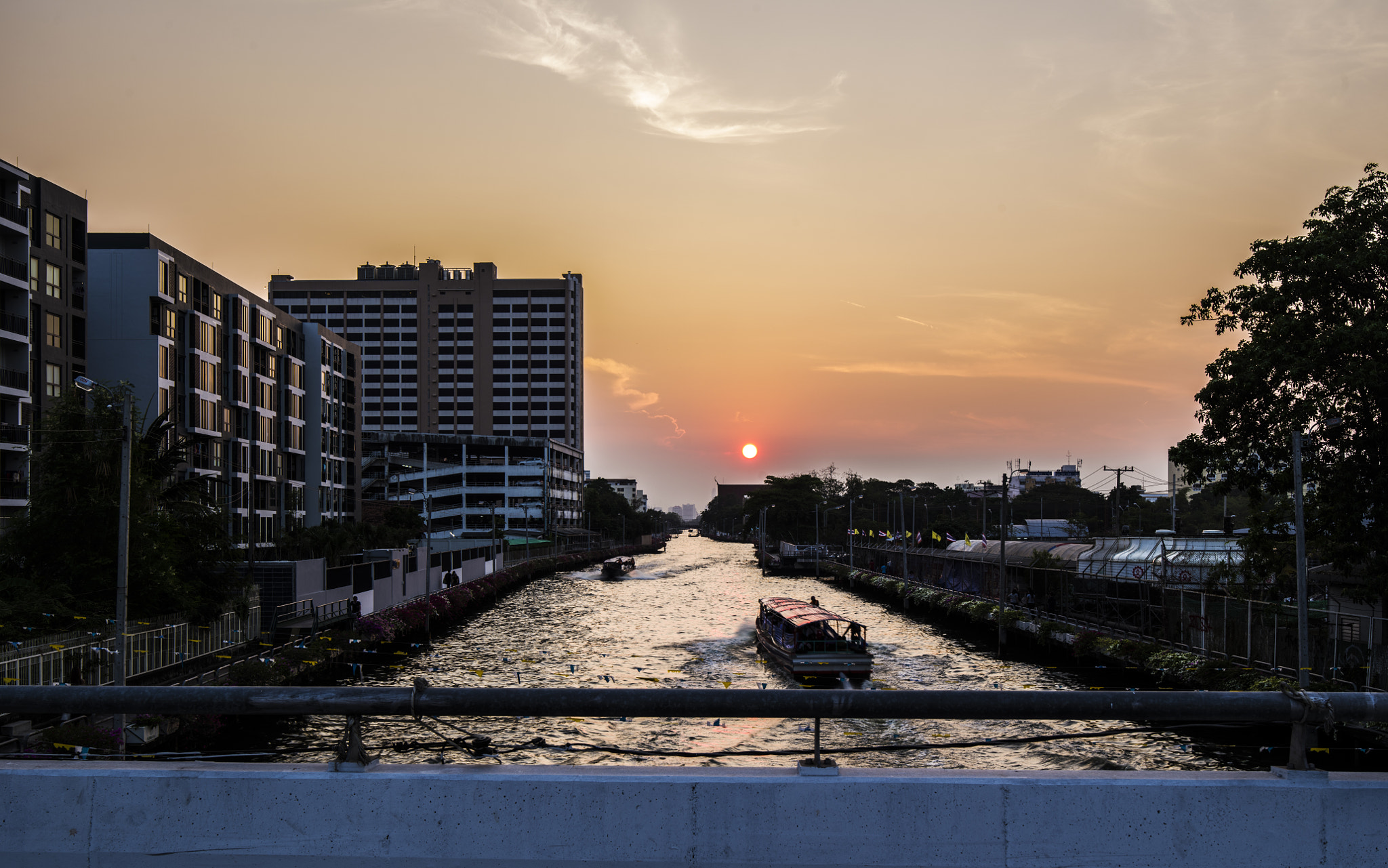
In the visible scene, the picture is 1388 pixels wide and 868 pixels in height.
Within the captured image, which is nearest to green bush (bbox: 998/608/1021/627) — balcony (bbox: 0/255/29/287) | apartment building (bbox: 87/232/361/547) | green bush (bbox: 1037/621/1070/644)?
green bush (bbox: 1037/621/1070/644)

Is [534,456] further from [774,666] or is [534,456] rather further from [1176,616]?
[1176,616]

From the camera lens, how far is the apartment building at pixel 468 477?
153125 mm

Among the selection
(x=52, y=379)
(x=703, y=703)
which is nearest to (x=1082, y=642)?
(x=703, y=703)

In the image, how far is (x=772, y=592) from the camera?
96438 millimetres

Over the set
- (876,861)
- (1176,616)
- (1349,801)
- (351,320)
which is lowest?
(1176,616)

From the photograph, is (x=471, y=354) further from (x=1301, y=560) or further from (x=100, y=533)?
(x=1301, y=560)

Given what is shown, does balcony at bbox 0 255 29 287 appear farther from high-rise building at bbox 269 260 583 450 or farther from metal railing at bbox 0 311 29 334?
high-rise building at bbox 269 260 583 450

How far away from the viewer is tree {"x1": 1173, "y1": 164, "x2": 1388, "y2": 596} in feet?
94.8

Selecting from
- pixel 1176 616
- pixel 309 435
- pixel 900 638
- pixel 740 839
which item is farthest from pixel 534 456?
pixel 740 839

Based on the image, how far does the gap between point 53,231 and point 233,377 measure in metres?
19.8

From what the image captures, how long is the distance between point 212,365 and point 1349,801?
75.3 m

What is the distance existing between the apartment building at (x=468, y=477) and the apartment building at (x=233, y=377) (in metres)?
51.9

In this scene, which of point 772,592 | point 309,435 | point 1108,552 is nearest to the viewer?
point 1108,552

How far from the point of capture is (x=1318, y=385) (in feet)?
98.9
